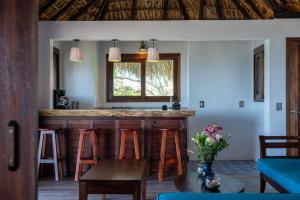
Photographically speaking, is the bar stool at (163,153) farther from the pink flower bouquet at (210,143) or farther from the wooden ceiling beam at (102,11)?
the wooden ceiling beam at (102,11)

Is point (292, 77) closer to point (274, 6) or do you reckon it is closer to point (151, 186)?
point (274, 6)

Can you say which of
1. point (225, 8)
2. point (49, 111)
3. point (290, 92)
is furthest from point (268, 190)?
point (49, 111)

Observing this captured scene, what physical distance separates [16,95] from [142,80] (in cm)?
740

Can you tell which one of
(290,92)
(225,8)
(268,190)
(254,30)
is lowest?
(268,190)

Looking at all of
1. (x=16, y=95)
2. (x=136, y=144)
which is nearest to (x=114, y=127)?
(x=136, y=144)

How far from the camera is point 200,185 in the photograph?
370 cm

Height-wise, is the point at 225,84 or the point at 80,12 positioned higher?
the point at 80,12

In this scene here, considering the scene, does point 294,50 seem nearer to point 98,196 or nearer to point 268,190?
point 268,190

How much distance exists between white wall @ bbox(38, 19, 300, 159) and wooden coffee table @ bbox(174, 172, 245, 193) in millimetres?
2690

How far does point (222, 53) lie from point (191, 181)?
4463 mm

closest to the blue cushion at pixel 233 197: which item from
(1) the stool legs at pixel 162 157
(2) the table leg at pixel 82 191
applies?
(2) the table leg at pixel 82 191

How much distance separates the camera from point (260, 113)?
7230 millimetres

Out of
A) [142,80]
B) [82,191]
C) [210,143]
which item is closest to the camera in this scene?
[82,191]

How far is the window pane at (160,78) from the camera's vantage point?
8.79 metres
